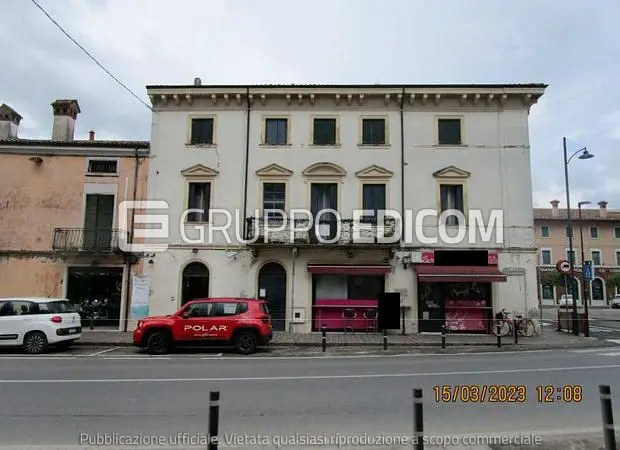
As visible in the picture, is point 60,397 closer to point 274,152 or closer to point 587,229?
point 274,152

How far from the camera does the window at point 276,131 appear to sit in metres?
22.5

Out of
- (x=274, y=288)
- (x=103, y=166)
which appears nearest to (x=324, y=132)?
(x=274, y=288)

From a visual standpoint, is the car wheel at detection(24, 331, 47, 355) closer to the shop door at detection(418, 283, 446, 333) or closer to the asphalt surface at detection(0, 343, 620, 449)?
the asphalt surface at detection(0, 343, 620, 449)

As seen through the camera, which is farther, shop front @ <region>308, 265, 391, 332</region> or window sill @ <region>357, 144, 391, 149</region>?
window sill @ <region>357, 144, 391, 149</region>

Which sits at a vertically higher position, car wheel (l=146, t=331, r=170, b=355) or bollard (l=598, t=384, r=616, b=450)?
bollard (l=598, t=384, r=616, b=450)

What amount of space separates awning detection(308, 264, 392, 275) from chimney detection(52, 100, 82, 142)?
13788mm

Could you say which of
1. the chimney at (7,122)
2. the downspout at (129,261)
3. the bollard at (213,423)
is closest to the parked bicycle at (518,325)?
the downspout at (129,261)

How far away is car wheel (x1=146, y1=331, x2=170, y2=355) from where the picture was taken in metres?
15.3

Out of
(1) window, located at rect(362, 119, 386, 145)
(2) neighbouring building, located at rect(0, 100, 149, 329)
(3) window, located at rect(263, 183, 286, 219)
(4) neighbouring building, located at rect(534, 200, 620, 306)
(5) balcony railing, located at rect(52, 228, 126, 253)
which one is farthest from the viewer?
(4) neighbouring building, located at rect(534, 200, 620, 306)

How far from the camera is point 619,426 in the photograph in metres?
6.57

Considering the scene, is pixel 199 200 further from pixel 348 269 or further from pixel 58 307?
pixel 58 307

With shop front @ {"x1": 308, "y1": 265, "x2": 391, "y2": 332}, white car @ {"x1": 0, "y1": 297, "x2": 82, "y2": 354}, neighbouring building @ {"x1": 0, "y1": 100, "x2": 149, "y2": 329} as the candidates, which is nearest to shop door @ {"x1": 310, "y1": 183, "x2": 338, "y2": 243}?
shop front @ {"x1": 308, "y1": 265, "x2": 391, "y2": 332}

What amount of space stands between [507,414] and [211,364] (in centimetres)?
774

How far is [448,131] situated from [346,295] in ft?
28.5
